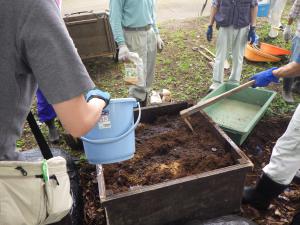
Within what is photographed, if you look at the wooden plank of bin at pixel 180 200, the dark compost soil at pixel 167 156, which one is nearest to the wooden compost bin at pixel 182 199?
the wooden plank of bin at pixel 180 200

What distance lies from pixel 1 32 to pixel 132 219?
1591mm

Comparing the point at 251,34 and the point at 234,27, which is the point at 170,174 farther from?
the point at 251,34

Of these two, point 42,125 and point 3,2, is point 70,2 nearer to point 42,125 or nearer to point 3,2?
point 42,125

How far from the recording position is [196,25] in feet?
26.7

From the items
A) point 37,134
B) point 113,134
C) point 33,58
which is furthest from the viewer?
point 113,134

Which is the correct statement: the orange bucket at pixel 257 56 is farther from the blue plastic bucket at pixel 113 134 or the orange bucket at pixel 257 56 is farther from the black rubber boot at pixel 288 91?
the blue plastic bucket at pixel 113 134

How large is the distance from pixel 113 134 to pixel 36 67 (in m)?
0.99

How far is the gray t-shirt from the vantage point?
94cm

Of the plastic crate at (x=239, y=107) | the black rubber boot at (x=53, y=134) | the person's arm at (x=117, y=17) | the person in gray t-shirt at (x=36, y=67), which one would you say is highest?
the person in gray t-shirt at (x=36, y=67)

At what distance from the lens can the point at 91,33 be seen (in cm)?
538

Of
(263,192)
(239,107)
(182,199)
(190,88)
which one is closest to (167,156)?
(182,199)

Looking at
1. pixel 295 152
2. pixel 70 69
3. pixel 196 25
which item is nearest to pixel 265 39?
Result: pixel 196 25

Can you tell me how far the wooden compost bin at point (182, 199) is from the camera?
197 centimetres

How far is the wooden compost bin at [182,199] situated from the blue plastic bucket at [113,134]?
0.81ft
